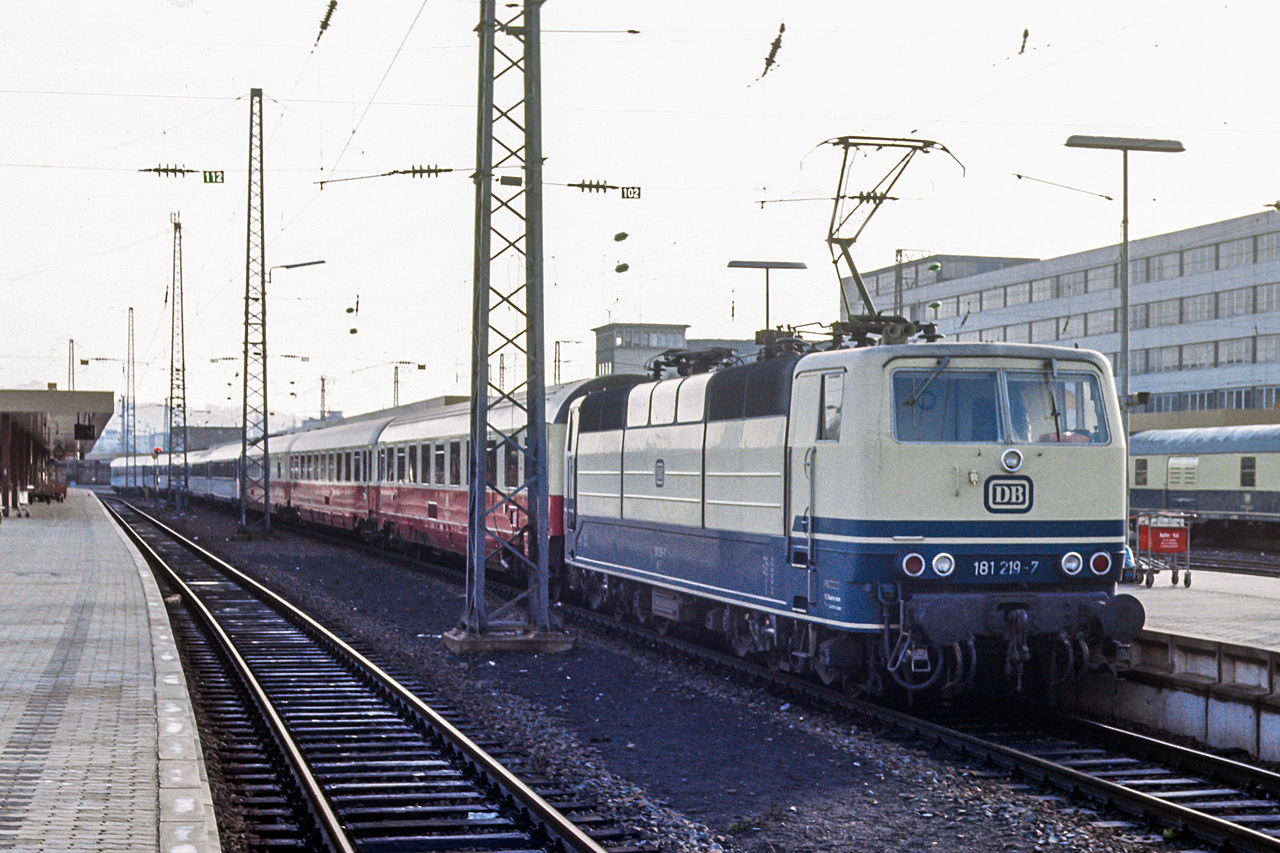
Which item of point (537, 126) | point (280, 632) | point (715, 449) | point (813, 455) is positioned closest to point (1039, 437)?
point (813, 455)

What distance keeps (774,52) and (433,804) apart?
33.1ft

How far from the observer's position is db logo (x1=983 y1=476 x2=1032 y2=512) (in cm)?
1179

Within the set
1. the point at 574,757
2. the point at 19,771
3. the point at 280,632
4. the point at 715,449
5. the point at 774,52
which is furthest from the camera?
the point at 280,632

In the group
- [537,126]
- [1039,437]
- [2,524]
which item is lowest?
[2,524]

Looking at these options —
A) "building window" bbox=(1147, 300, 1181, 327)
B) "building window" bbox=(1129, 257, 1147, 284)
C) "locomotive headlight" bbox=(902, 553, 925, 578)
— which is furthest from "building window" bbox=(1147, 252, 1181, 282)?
"locomotive headlight" bbox=(902, 553, 925, 578)

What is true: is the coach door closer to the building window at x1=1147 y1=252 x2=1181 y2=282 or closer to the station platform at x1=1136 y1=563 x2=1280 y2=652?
the station platform at x1=1136 y1=563 x2=1280 y2=652

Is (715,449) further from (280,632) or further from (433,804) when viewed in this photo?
(280,632)

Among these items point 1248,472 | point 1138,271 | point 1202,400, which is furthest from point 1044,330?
point 1248,472

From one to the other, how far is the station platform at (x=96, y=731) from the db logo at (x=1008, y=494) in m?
A: 6.59

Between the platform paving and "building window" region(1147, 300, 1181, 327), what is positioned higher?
"building window" region(1147, 300, 1181, 327)

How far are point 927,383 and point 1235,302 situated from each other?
6310cm

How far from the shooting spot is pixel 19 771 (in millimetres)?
8906

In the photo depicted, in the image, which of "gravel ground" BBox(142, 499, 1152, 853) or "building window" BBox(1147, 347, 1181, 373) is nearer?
"gravel ground" BBox(142, 499, 1152, 853)

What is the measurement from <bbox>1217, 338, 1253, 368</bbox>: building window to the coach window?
2448 inches
